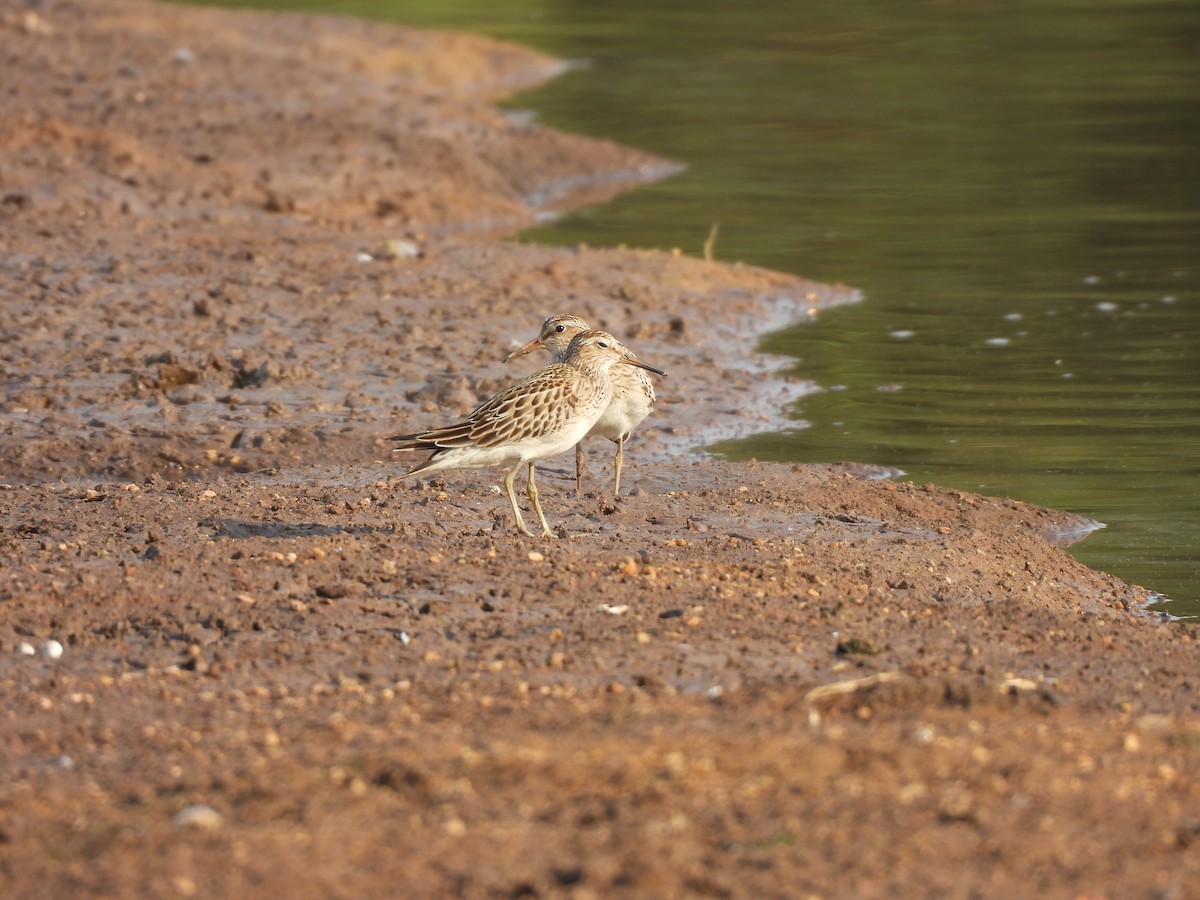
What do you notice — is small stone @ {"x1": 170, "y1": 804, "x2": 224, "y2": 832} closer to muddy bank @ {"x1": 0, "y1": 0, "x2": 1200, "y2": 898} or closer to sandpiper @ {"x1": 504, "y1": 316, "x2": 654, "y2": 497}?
muddy bank @ {"x1": 0, "y1": 0, "x2": 1200, "y2": 898}

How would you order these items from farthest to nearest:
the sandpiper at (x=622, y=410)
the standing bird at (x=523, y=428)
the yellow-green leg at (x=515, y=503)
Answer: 1. the sandpiper at (x=622, y=410)
2. the yellow-green leg at (x=515, y=503)
3. the standing bird at (x=523, y=428)

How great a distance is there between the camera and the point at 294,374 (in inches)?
407

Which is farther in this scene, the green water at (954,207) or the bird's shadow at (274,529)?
the green water at (954,207)

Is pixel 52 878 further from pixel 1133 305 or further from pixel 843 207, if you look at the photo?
pixel 843 207

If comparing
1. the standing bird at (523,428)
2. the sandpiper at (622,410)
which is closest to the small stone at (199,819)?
the standing bird at (523,428)

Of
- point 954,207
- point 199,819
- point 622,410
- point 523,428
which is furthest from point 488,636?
point 954,207

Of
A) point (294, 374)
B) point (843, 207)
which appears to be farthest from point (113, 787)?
point (843, 207)

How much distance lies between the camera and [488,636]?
5.97 m

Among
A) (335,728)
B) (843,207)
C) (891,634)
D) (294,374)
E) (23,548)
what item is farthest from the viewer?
(843,207)

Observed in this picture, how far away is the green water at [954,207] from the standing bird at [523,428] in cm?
247

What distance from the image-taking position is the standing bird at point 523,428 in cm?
707

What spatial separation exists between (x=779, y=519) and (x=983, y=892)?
4105 mm

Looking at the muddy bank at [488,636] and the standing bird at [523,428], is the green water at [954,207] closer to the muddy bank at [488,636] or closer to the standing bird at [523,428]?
the muddy bank at [488,636]

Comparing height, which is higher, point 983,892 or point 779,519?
point 983,892
